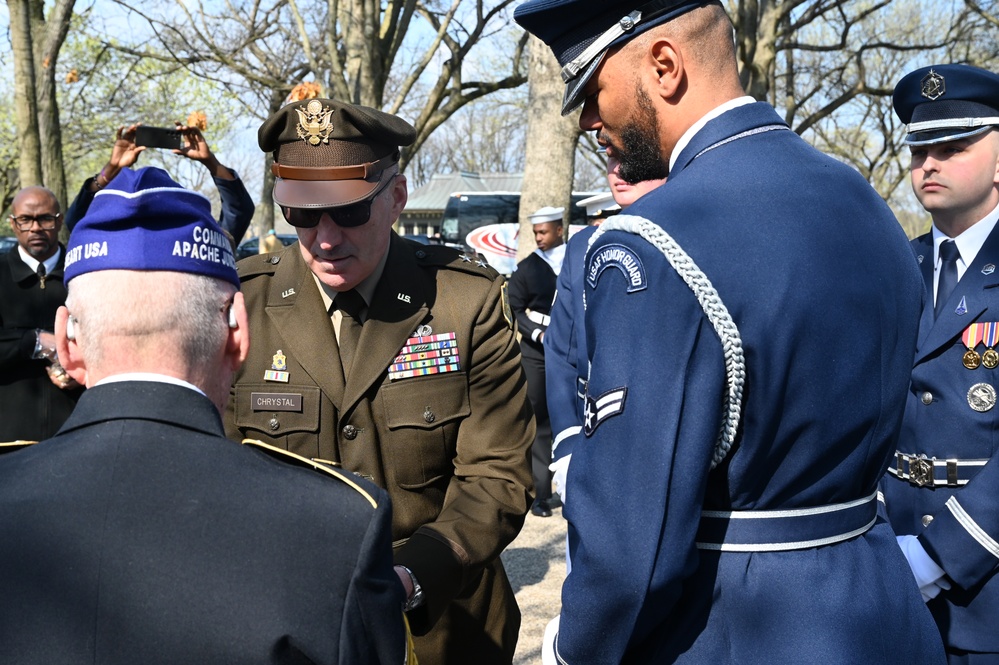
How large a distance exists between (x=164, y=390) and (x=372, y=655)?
1.70 feet

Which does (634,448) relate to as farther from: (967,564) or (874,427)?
(967,564)

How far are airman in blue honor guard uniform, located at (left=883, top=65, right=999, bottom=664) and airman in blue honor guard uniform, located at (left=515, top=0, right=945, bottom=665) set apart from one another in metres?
0.80

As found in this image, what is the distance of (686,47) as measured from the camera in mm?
1905

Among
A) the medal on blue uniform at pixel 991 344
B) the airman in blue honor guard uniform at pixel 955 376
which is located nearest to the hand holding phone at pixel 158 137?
the airman in blue honor guard uniform at pixel 955 376

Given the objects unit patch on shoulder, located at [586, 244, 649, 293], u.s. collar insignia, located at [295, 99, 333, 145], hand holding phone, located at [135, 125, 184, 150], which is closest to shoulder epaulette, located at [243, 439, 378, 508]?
unit patch on shoulder, located at [586, 244, 649, 293]

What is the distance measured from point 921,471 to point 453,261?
1.56 metres

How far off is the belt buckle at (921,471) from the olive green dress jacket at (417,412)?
121 centimetres

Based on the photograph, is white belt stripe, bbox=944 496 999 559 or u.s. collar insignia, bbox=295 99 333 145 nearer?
white belt stripe, bbox=944 496 999 559

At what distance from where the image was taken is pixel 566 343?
4.88 meters

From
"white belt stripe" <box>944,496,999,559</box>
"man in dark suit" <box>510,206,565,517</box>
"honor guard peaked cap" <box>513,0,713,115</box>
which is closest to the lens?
"honor guard peaked cap" <box>513,0,713,115</box>

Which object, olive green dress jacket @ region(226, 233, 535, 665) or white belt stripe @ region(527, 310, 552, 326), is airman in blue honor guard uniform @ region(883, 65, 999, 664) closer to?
olive green dress jacket @ region(226, 233, 535, 665)

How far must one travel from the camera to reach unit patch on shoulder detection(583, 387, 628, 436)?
1707 millimetres

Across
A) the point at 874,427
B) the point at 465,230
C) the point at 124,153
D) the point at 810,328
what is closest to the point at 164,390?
the point at 810,328

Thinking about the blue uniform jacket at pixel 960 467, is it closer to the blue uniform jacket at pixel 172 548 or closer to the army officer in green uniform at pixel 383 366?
the army officer in green uniform at pixel 383 366
